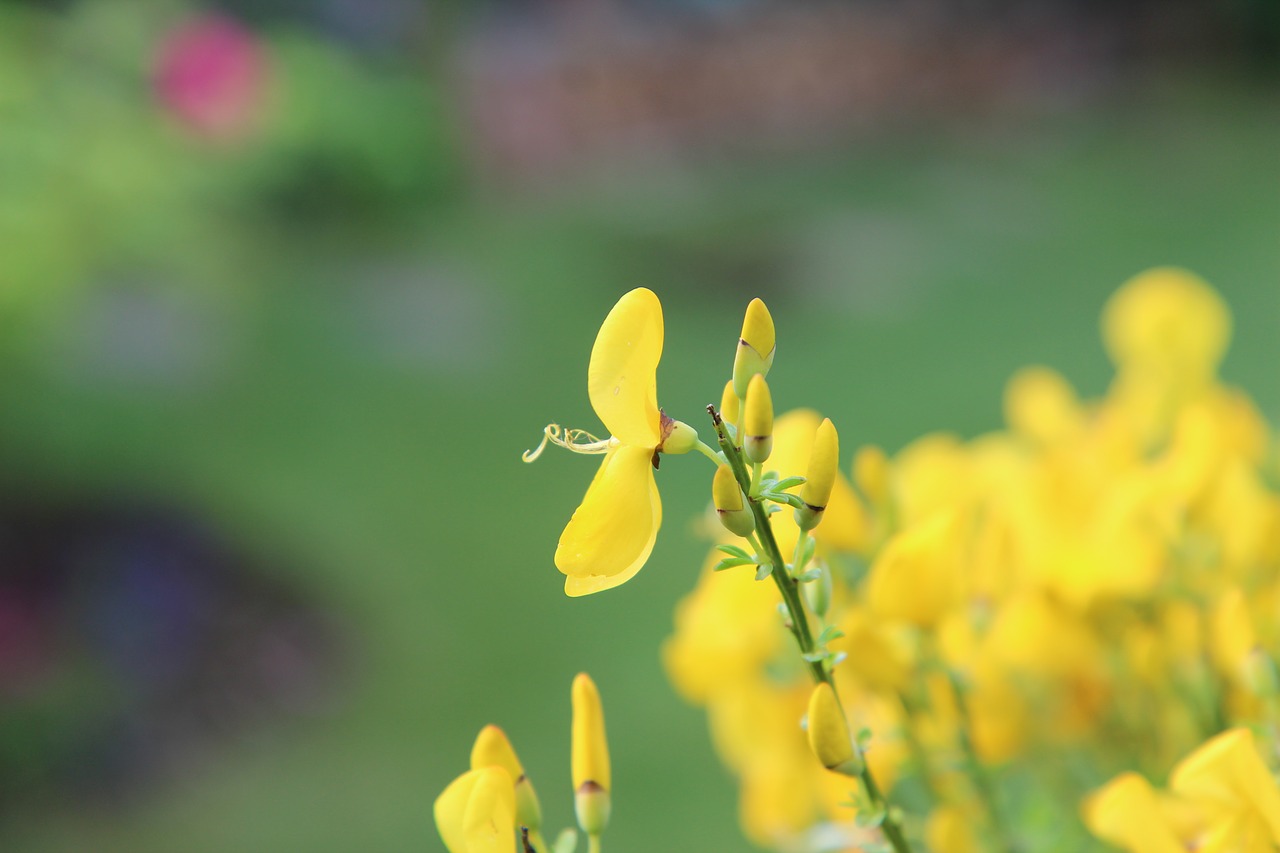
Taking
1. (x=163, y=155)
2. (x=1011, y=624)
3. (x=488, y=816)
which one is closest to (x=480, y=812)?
(x=488, y=816)

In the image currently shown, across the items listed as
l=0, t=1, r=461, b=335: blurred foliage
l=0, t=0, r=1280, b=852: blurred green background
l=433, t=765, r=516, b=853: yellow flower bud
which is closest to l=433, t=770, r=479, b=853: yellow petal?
l=433, t=765, r=516, b=853: yellow flower bud

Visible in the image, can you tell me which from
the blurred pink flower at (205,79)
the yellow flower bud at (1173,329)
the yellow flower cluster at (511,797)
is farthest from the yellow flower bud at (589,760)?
the blurred pink flower at (205,79)

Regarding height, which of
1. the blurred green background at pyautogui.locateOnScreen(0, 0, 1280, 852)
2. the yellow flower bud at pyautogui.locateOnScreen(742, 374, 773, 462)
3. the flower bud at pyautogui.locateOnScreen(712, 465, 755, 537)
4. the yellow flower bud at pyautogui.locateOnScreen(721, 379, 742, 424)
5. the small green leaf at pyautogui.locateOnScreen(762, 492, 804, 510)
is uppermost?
the blurred green background at pyautogui.locateOnScreen(0, 0, 1280, 852)

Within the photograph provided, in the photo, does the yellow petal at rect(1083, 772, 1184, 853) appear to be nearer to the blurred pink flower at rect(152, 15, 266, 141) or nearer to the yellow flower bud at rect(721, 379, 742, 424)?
the yellow flower bud at rect(721, 379, 742, 424)

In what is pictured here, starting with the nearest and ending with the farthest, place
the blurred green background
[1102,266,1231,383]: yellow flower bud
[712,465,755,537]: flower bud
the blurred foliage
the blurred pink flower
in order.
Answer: [712,465,755,537]: flower bud → [1102,266,1231,383]: yellow flower bud → the blurred foliage → the blurred green background → the blurred pink flower

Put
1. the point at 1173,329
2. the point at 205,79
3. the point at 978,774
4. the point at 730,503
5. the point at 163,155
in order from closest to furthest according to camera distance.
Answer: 1. the point at 730,503
2. the point at 978,774
3. the point at 1173,329
4. the point at 163,155
5. the point at 205,79

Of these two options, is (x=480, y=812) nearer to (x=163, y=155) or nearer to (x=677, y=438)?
(x=677, y=438)
